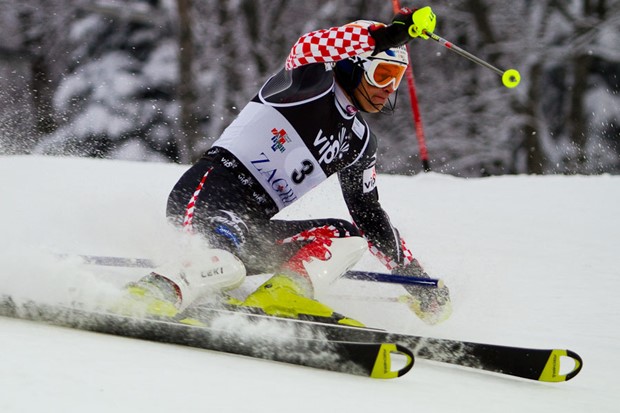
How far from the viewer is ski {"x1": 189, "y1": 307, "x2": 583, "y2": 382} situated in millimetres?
3086

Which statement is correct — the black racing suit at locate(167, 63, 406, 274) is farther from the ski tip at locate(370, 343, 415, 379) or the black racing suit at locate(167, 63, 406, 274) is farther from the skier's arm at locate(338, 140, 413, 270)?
the ski tip at locate(370, 343, 415, 379)

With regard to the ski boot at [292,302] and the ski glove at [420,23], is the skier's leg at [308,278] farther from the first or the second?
the ski glove at [420,23]

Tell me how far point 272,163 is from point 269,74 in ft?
48.4

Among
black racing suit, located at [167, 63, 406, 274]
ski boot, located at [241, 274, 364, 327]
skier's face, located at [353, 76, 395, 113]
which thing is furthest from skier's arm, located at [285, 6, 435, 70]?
ski boot, located at [241, 274, 364, 327]

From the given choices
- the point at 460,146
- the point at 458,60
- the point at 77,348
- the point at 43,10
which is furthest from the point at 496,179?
the point at 43,10

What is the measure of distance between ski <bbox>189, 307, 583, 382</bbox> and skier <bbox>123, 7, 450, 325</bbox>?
20 cm

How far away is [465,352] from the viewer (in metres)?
3.22

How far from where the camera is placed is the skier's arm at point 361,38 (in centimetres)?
341

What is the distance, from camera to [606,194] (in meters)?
7.69

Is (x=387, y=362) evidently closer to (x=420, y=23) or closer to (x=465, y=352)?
(x=465, y=352)

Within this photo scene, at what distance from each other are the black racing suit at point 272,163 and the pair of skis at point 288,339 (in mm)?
537

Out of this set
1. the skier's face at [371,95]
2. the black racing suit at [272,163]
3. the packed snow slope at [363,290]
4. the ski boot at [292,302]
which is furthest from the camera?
the skier's face at [371,95]

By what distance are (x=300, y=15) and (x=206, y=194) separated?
16.0 meters

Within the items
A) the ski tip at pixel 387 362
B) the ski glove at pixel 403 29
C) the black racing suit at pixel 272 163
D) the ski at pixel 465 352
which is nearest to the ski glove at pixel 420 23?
the ski glove at pixel 403 29
